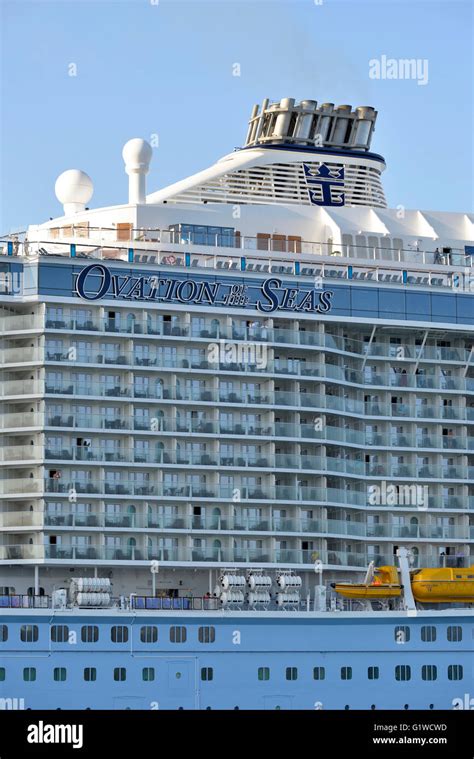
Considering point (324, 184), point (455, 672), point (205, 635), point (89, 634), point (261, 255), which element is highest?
point (324, 184)

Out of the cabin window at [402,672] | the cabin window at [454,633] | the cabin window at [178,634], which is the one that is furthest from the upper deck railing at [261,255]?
the cabin window at [402,672]

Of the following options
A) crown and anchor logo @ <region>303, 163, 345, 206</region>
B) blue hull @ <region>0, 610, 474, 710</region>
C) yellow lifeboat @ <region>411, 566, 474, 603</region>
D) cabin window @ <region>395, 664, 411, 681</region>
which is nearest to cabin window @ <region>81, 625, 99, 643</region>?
blue hull @ <region>0, 610, 474, 710</region>

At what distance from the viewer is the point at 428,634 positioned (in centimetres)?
6081

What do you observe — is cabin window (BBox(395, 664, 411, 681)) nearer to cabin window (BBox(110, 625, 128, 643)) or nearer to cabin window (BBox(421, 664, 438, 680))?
cabin window (BBox(421, 664, 438, 680))

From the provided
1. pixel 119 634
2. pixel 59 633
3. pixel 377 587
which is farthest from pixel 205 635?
pixel 377 587

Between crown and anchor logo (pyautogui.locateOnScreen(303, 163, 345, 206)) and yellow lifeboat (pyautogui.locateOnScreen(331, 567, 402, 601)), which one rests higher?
crown and anchor logo (pyautogui.locateOnScreen(303, 163, 345, 206))

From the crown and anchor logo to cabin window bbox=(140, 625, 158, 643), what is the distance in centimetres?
1951

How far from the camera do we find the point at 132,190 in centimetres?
6794

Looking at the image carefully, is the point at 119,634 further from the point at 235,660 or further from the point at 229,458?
the point at 229,458

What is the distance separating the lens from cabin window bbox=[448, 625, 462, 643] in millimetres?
60969

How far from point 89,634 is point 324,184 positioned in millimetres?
21647
